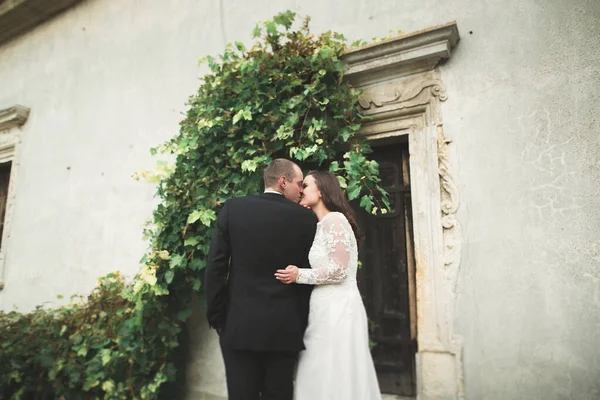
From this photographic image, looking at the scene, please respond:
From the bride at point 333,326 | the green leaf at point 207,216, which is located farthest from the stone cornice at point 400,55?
the green leaf at point 207,216

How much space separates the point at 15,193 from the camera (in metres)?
5.69

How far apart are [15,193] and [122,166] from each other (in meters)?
2.22

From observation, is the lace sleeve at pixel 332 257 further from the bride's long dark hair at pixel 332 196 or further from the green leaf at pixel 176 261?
the green leaf at pixel 176 261

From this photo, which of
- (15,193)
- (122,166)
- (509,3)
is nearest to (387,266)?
(509,3)

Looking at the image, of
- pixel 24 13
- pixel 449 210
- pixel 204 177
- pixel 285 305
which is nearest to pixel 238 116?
pixel 204 177

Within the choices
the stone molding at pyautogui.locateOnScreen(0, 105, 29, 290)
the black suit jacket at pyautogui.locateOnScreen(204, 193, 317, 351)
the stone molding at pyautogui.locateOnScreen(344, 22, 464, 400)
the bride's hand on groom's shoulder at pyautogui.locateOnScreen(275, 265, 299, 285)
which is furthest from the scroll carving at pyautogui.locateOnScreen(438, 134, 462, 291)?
the stone molding at pyautogui.locateOnScreen(0, 105, 29, 290)

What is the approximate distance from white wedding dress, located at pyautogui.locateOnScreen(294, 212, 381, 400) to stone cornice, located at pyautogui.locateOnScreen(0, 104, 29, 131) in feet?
18.0

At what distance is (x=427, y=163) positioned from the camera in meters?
3.02

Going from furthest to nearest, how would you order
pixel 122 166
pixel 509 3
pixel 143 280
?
pixel 122 166, pixel 143 280, pixel 509 3

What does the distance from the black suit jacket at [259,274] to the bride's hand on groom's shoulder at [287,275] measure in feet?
0.09

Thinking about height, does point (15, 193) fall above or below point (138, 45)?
below

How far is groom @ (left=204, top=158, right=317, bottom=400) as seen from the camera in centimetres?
222

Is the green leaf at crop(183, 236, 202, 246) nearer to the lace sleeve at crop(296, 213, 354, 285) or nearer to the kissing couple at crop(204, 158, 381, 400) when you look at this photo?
the kissing couple at crop(204, 158, 381, 400)

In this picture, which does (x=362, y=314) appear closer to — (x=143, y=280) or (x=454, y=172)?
(x=454, y=172)
